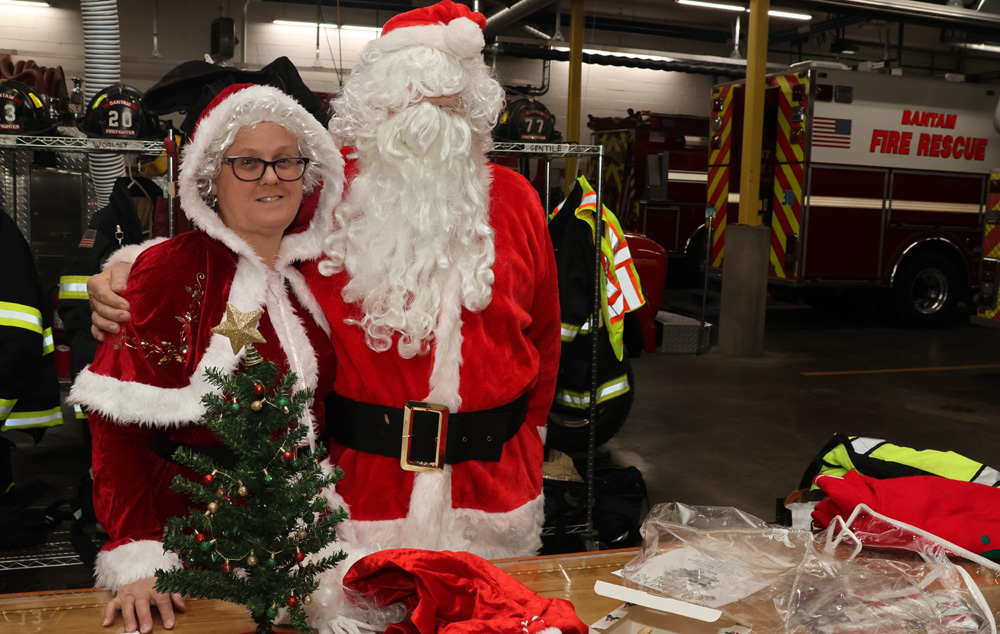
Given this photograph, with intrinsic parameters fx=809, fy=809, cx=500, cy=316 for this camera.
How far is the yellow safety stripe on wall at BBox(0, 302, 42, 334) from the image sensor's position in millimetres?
2723

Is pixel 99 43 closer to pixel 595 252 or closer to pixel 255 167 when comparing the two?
pixel 595 252

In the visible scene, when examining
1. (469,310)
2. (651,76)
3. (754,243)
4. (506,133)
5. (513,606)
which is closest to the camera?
(513,606)

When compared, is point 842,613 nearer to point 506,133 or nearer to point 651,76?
point 506,133

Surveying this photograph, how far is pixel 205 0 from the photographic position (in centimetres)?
1212

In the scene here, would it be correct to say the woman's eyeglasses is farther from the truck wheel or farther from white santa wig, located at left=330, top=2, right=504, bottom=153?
A: the truck wheel

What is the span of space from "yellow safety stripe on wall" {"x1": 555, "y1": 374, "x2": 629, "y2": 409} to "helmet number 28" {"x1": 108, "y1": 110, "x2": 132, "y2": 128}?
2037mm

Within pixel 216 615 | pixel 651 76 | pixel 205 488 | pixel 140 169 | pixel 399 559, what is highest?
pixel 651 76

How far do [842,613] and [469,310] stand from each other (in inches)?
36.9

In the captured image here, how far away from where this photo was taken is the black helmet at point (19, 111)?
3027 millimetres

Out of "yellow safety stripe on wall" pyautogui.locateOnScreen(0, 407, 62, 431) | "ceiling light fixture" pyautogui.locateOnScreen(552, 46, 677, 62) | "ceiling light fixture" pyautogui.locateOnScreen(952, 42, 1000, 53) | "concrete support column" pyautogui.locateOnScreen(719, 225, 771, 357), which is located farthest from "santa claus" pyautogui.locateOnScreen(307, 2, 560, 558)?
"ceiling light fixture" pyautogui.locateOnScreen(952, 42, 1000, 53)

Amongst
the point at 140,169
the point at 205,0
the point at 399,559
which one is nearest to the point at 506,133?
the point at 140,169

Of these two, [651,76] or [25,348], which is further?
[651,76]

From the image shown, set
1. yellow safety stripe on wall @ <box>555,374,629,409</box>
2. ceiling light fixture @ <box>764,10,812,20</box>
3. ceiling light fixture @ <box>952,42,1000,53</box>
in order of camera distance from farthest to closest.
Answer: ceiling light fixture @ <box>952,42,1000,53</box> → ceiling light fixture @ <box>764,10,812,20</box> → yellow safety stripe on wall @ <box>555,374,629,409</box>

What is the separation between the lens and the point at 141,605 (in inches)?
46.4
